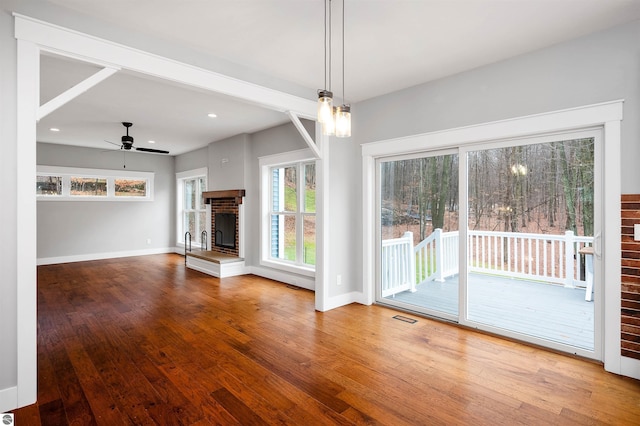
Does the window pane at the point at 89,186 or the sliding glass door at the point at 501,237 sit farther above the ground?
the window pane at the point at 89,186

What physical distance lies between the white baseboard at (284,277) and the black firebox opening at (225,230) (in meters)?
0.78

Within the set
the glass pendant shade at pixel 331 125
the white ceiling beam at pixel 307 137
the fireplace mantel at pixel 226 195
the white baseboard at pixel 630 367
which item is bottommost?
the white baseboard at pixel 630 367

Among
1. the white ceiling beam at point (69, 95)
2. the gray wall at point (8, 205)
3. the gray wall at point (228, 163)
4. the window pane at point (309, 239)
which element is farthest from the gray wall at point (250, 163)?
the gray wall at point (8, 205)

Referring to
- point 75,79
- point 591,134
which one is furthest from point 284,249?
point 591,134

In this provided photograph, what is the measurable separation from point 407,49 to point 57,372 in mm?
3904

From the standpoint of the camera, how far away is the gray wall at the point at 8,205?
6.93ft

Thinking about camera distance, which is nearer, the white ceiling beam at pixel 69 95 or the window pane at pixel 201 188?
the white ceiling beam at pixel 69 95

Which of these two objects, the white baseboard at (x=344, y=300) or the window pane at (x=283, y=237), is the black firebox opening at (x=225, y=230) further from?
the white baseboard at (x=344, y=300)

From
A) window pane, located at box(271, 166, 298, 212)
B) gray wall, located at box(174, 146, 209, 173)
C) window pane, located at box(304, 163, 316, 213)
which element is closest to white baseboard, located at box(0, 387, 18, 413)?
window pane, located at box(304, 163, 316, 213)

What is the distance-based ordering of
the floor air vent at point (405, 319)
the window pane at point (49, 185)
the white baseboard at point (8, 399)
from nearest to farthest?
1. the white baseboard at point (8, 399)
2. the floor air vent at point (405, 319)
3. the window pane at point (49, 185)

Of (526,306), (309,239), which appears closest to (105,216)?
(309,239)

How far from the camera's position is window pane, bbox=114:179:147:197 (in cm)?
860

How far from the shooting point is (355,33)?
274cm

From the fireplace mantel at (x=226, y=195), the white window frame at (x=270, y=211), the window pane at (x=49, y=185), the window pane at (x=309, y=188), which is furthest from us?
the window pane at (x=49, y=185)
